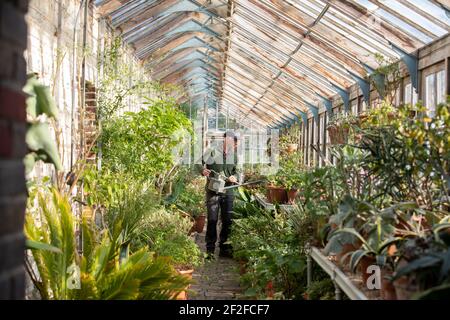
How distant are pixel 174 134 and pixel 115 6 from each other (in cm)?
180

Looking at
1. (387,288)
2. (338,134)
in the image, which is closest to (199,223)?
(338,134)

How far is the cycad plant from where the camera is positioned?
3071 mm

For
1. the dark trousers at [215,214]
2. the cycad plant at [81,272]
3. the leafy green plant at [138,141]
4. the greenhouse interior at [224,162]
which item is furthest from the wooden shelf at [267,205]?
the cycad plant at [81,272]

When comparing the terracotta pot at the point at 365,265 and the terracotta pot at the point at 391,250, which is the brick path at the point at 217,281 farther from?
the terracotta pot at the point at 391,250

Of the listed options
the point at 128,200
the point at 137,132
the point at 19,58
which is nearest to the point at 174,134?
the point at 137,132

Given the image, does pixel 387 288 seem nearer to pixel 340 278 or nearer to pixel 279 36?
pixel 340 278

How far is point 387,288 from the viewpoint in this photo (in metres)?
2.59

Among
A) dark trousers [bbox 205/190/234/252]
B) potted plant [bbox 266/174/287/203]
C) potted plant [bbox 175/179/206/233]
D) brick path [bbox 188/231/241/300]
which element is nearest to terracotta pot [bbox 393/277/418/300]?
brick path [bbox 188/231/241/300]

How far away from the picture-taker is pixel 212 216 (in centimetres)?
715

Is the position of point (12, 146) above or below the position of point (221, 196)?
above

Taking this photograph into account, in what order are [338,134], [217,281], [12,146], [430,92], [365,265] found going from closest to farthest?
1. [12,146]
2. [365,265]
3. [338,134]
4. [217,281]
5. [430,92]

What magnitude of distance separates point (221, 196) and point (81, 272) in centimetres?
419

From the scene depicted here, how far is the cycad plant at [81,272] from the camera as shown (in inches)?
121
